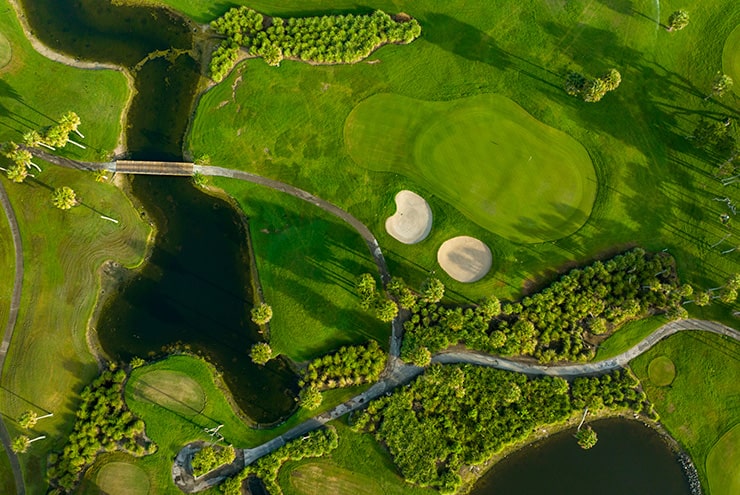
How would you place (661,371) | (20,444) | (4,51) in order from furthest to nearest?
(4,51) < (661,371) < (20,444)

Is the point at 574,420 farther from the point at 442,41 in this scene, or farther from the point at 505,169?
the point at 442,41

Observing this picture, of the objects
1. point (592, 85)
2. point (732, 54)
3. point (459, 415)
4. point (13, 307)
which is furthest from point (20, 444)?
point (732, 54)

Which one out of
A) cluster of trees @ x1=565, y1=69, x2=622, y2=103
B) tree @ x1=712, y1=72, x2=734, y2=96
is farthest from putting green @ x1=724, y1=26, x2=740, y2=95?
cluster of trees @ x1=565, y1=69, x2=622, y2=103

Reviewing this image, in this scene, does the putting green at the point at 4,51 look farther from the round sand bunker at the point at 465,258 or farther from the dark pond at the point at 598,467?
the dark pond at the point at 598,467

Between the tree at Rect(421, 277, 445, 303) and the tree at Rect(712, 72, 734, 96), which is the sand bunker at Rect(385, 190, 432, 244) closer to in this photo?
the tree at Rect(421, 277, 445, 303)

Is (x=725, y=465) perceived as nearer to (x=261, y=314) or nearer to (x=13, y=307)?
(x=261, y=314)

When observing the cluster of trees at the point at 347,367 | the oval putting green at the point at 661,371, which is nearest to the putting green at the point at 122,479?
the cluster of trees at the point at 347,367

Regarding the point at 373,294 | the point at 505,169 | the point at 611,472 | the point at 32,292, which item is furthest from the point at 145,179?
the point at 611,472
